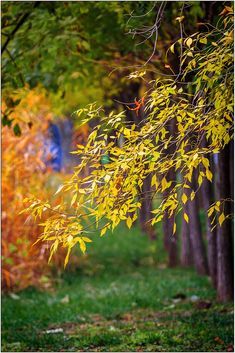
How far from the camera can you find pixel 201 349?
6465 mm

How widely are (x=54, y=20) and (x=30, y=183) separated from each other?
3.70 meters

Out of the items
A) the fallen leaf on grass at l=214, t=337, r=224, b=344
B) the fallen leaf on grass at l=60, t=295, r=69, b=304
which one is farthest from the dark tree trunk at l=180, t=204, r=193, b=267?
the fallen leaf on grass at l=214, t=337, r=224, b=344

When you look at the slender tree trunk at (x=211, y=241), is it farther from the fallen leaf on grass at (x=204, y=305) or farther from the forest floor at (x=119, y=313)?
the fallen leaf on grass at (x=204, y=305)

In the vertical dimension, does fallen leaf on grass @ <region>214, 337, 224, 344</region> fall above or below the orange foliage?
below

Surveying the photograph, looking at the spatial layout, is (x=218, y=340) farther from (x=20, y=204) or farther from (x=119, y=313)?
(x=20, y=204)

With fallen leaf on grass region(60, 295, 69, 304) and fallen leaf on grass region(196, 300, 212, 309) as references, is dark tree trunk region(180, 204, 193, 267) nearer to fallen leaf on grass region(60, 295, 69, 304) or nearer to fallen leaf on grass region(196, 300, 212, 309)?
fallen leaf on grass region(60, 295, 69, 304)

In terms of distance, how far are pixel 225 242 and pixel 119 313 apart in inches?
64.9

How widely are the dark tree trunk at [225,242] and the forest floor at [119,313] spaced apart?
0.29 metres

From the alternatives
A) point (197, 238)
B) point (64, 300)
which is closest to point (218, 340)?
point (64, 300)

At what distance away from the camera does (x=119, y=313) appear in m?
8.94

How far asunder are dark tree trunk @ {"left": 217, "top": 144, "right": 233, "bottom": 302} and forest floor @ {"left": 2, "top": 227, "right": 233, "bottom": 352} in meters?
0.29

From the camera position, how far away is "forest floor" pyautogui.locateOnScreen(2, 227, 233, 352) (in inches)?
269

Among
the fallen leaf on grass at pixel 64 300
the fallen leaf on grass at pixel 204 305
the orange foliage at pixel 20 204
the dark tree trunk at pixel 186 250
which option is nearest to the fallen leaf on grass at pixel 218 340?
the fallen leaf on grass at pixel 204 305

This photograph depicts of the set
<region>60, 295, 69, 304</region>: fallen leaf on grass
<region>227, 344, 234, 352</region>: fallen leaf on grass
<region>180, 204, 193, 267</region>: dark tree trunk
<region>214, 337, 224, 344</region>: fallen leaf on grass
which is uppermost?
<region>180, 204, 193, 267</region>: dark tree trunk
